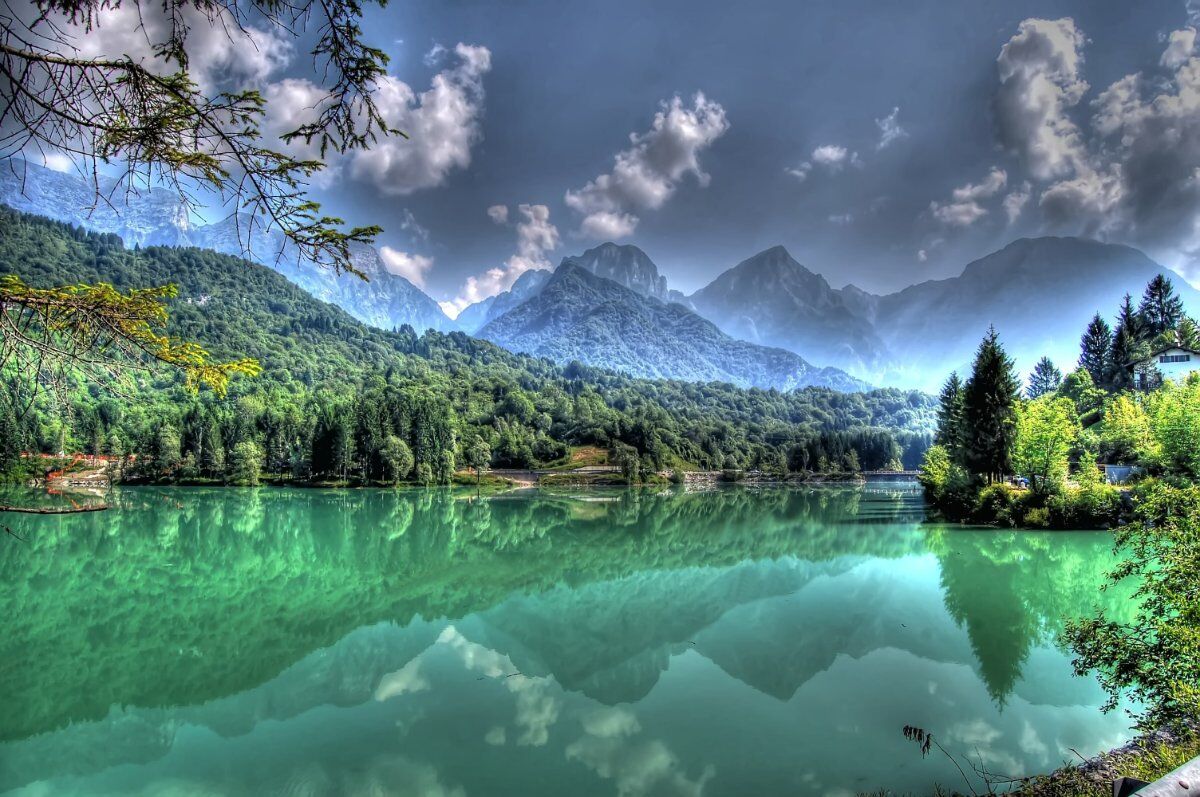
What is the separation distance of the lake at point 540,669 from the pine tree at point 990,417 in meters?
9.87

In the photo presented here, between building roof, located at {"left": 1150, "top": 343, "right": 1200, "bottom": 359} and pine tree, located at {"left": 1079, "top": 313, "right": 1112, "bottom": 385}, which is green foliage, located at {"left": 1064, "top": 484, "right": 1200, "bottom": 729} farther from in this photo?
pine tree, located at {"left": 1079, "top": 313, "right": 1112, "bottom": 385}

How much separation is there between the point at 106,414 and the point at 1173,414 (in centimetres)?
14271

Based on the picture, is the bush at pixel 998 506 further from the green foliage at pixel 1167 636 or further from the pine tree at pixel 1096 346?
the pine tree at pixel 1096 346

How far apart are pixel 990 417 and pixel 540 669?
137 feet

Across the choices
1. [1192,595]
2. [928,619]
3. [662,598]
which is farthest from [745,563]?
[1192,595]

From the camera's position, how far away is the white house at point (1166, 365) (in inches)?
2406

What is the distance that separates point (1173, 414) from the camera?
35031 mm

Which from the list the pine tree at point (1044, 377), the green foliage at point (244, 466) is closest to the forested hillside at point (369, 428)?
the green foliage at point (244, 466)

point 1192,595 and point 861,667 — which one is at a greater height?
point 1192,595

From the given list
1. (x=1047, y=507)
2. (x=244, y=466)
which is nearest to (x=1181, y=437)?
(x=1047, y=507)

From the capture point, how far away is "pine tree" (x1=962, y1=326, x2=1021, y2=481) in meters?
43.4

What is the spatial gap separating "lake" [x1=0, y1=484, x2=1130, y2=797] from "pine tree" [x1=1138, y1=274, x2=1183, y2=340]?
63088 mm

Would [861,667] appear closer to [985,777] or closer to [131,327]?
[985,777]

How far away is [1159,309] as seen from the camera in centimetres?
7800
